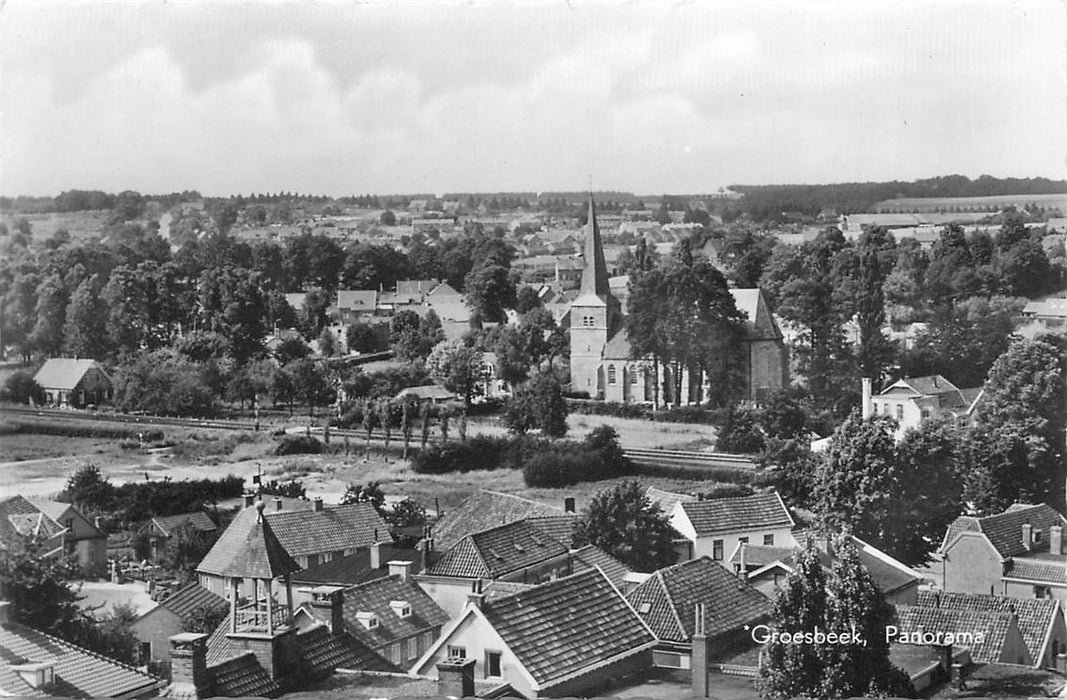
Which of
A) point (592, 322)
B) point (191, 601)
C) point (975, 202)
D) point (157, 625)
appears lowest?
point (157, 625)

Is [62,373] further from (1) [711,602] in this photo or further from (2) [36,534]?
(1) [711,602]

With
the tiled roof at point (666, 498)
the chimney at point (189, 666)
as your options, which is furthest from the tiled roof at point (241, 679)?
the tiled roof at point (666, 498)

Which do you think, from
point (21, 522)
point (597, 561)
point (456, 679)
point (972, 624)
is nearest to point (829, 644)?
point (972, 624)

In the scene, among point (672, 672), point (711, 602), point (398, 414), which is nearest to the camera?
point (672, 672)

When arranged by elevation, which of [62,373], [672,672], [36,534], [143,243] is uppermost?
[143,243]

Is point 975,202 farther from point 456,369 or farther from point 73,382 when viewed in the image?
point 73,382

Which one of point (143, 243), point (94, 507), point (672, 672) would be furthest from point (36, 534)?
point (672, 672)
